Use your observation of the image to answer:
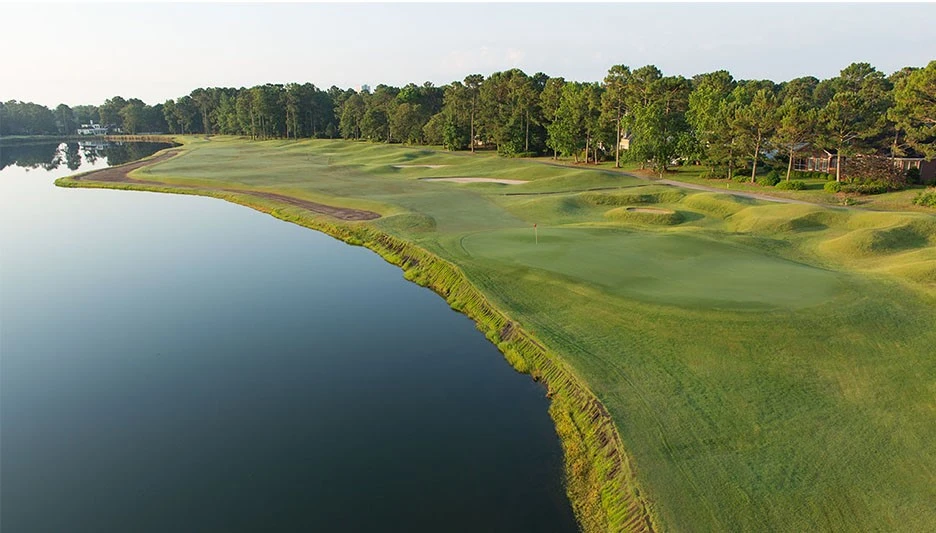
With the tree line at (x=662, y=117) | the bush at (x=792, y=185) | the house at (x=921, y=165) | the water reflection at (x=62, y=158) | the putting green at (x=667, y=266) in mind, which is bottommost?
the putting green at (x=667, y=266)

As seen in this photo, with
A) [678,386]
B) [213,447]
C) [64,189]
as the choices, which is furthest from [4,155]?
Answer: [678,386]

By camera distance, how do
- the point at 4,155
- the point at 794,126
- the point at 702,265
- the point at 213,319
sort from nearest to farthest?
the point at 213,319
the point at 702,265
the point at 794,126
the point at 4,155

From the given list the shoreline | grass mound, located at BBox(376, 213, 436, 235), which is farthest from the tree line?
the shoreline

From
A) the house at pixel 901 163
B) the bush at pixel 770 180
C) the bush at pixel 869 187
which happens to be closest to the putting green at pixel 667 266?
the bush at pixel 869 187

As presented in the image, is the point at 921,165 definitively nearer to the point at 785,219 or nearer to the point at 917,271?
the point at 785,219

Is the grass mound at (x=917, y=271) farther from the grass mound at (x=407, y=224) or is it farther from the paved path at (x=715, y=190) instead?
the grass mound at (x=407, y=224)

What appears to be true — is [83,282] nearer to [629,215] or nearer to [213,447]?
[213,447]

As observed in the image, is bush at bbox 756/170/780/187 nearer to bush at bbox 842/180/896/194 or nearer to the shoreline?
bush at bbox 842/180/896/194
